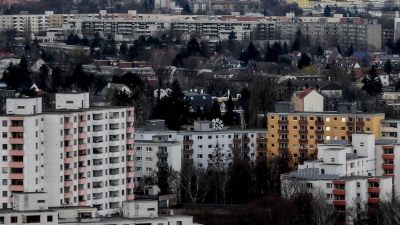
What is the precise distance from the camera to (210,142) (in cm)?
4209

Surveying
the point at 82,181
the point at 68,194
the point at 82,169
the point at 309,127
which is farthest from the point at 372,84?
the point at 68,194

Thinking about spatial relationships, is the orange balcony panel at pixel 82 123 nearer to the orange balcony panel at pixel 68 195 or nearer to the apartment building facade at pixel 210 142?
the orange balcony panel at pixel 68 195

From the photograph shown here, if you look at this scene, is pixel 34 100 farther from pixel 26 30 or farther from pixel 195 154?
pixel 26 30

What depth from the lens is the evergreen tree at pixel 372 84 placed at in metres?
56.4

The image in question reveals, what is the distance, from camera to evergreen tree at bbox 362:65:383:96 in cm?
5638

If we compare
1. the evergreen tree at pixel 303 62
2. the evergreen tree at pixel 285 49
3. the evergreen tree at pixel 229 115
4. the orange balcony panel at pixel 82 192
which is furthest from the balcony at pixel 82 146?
the evergreen tree at pixel 285 49

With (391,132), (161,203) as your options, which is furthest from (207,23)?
(161,203)

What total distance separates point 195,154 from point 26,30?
45086mm

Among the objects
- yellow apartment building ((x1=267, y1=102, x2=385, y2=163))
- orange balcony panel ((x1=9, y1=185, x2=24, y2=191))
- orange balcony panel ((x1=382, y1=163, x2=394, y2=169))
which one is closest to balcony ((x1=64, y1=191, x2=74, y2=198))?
orange balcony panel ((x1=9, y1=185, x2=24, y2=191))

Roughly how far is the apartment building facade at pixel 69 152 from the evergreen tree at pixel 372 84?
69.0ft

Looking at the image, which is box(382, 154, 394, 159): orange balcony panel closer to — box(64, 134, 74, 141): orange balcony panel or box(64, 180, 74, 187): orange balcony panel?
box(64, 134, 74, 141): orange balcony panel

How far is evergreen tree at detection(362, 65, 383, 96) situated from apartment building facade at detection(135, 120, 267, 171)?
13.9m

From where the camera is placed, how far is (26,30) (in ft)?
283

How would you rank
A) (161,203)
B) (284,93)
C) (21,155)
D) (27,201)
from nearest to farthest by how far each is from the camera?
1. (27,201)
2. (21,155)
3. (161,203)
4. (284,93)
